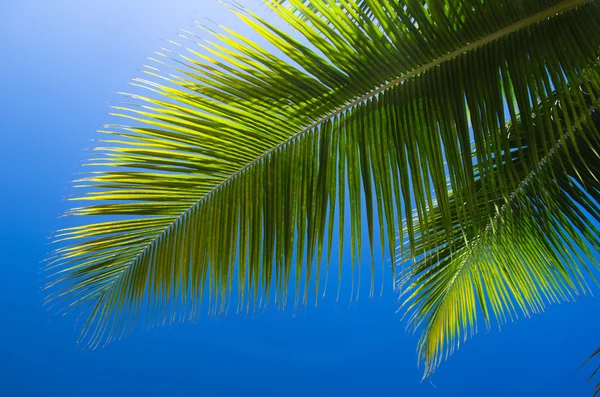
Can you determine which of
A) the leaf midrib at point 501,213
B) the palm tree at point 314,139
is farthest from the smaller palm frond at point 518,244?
the palm tree at point 314,139

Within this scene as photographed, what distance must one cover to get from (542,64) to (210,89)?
0.64 m

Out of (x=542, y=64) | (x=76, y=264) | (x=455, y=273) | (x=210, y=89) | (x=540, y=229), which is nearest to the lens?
(x=542, y=64)

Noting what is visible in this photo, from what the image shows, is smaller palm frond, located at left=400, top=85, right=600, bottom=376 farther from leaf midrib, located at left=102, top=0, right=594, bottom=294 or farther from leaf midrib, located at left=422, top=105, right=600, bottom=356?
leaf midrib, located at left=102, top=0, right=594, bottom=294

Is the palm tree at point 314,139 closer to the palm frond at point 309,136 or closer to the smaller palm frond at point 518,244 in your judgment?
the palm frond at point 309,136

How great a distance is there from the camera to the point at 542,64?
117 cm

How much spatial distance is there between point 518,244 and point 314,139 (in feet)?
3.13

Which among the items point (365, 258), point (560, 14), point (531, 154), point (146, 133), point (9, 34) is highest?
point (9, 34)

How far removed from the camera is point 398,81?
1239 mm

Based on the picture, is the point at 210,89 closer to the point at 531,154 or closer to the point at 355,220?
the point at 355,220

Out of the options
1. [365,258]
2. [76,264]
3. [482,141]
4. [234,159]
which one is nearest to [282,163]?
[234,159]

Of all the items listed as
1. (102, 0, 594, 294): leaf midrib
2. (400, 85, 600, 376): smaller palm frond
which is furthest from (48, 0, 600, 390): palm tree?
(400, 85, 600, 376): smaller palm frond

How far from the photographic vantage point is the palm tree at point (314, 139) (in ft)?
3.86

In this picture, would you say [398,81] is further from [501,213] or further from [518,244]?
[518,244]

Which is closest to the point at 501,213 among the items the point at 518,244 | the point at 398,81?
the point at 518,244
